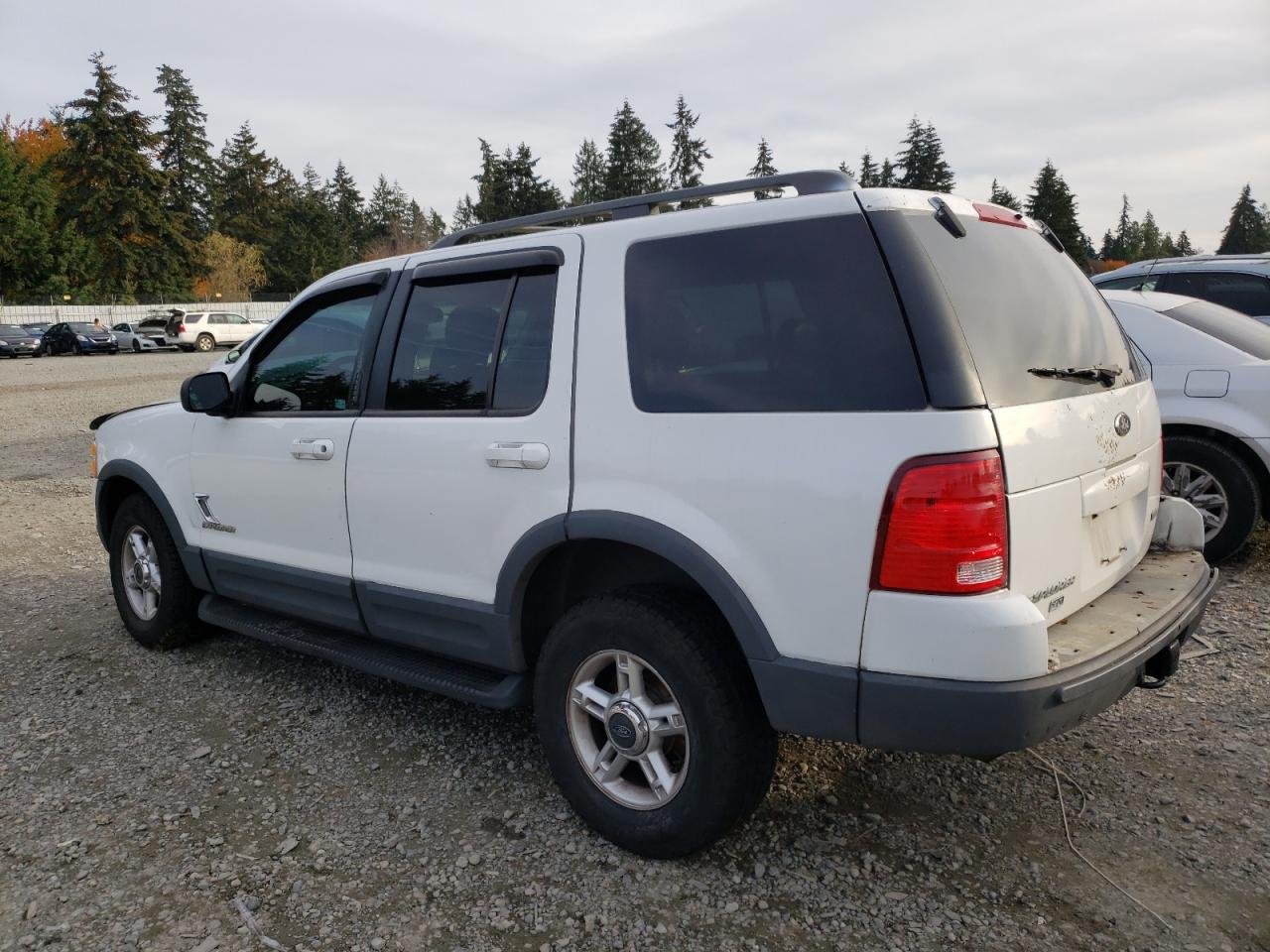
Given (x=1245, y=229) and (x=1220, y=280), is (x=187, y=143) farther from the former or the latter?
(x=1245, y=229)

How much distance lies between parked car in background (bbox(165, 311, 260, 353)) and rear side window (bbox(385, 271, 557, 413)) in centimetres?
3600

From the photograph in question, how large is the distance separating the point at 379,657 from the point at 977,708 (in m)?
2.25

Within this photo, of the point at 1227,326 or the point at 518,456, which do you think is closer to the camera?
the point at 518,456

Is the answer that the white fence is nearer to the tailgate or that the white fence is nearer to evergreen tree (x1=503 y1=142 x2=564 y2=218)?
evergreen tree (x1=503 y1=142 x2=564 y2=218)

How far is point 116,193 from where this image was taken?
5991cm

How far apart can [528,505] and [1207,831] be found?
2387mm

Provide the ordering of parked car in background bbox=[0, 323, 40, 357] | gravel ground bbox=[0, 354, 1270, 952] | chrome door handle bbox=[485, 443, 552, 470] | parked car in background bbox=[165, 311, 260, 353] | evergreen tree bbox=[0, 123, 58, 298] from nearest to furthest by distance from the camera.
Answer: gravel ground bbox=[0, 354, 1270, 952]
chrome door handle bbox=[485, 443, 552, 470]
parked car in background bbox=[0, 323, 40, 357]
parked car in background bbox=[165, 311, 260, 353]
evergreen tree bbox=[0, 123, 58, 298]

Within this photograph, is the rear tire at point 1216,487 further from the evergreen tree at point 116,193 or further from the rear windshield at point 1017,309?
the evergreen tree at point 116,193

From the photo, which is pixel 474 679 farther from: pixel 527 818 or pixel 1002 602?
A: pixel 1002 602

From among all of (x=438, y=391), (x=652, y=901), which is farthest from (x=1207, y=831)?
(x=438, y=391)

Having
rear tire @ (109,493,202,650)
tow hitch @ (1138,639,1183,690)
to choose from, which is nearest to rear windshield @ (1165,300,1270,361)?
tow hitch @ (1138,639,1183,690)

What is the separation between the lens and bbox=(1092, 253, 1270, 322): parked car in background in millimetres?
7520

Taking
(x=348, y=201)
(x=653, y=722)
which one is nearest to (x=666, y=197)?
(x=653, y=722)

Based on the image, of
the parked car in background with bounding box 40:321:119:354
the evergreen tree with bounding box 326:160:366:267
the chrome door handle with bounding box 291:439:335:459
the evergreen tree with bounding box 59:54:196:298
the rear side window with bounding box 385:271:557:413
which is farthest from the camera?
the evergreen tree with bounding box 326:160:366:267
